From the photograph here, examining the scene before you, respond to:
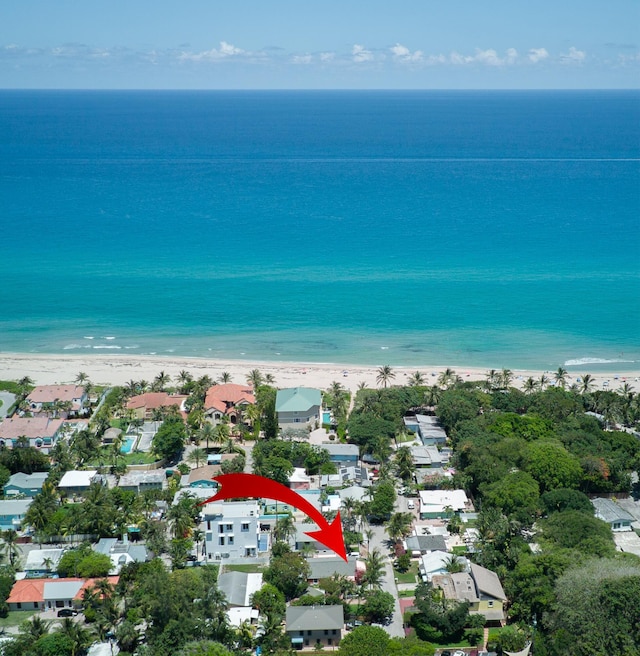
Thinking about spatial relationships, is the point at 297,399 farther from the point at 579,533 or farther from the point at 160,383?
the point at 579,533

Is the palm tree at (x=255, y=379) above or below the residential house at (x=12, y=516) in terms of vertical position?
above

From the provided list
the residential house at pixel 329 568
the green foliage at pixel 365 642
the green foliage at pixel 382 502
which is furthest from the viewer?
the green foliage at pixel 382 502

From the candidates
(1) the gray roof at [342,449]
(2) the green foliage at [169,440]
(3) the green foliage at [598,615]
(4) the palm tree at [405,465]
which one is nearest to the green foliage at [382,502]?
(4) the palm tree at [405,465]

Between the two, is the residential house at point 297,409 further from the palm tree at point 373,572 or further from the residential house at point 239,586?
the residential house at point 239,586

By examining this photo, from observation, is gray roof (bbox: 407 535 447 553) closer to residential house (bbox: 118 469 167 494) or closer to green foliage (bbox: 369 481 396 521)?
green foliage (bbox: 369 481 396 521)

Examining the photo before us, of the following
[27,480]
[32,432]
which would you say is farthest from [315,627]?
[32,432]
